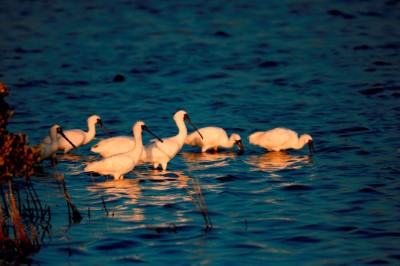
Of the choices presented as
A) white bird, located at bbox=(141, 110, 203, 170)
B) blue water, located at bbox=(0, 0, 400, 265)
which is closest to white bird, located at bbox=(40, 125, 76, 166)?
blue water, located at bbox=(0, 0, 400, 265)

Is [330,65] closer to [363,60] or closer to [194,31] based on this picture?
[363,60]

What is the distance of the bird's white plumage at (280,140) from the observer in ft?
59.1

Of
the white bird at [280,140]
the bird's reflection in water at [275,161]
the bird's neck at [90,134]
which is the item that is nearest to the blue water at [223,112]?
the bird's reflection in water at [275,161]

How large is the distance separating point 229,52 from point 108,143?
14905 mm

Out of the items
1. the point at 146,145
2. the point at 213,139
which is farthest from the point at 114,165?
the point at 213,139

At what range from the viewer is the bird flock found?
15367mm

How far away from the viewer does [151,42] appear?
33188mm

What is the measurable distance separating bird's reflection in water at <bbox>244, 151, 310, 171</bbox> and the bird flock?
20 centimetres

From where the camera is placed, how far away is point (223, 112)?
23625 millimetres

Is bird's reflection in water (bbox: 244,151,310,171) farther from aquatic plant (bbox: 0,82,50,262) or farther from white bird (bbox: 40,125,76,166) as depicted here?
aquatic plant (bbox: 0,82,50,262)

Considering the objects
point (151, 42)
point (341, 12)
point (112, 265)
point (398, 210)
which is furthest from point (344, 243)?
point (341, 12)

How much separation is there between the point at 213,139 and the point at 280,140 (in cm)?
159

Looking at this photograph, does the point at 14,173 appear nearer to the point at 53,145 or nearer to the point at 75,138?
the point at 53,145

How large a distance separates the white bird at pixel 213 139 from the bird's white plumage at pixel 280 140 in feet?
1.89
